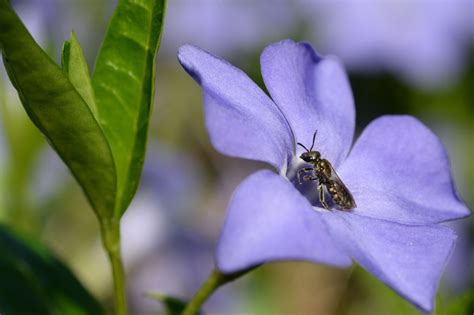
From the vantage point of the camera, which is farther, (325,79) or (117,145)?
(325,79)

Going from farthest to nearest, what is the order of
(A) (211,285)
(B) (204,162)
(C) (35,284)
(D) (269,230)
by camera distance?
(B) (204,162) → (C) (35,284) → (A) (211,285) → (D) (269,230)

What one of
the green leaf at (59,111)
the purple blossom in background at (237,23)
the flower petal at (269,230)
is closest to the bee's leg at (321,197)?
the flower petal at (269,230)

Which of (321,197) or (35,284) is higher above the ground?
(321,197)

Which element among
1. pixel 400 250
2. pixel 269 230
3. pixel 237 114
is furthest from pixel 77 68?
pixel 400 250

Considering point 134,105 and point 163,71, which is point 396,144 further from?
point 163,71

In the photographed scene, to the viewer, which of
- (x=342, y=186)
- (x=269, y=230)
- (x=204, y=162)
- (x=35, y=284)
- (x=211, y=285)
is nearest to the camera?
(x=269, y=230)

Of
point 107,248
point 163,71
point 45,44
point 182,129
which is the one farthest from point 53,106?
point 163,71

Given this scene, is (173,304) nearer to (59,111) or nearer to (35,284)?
(35,284)
